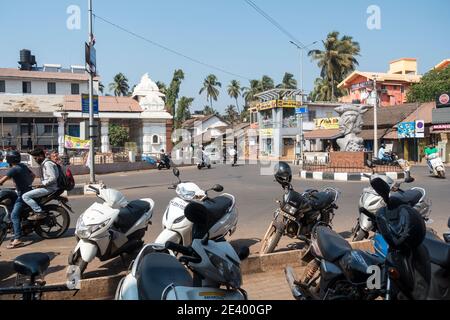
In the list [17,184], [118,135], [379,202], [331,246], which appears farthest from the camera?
[118,135]

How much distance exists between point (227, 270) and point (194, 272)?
0.23 m

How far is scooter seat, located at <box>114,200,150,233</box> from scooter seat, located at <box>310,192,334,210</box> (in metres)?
2.21

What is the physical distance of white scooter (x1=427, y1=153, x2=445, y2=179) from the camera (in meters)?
16.5

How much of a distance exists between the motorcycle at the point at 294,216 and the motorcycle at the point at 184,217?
1.83 ft

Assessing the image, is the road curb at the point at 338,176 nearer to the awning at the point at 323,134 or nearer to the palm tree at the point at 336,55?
the awning at the point at 323,134

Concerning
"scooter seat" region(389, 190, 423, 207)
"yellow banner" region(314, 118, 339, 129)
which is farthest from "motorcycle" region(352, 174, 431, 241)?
"yellow banner" region(314, 118, 339, 129)

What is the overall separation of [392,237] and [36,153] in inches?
227

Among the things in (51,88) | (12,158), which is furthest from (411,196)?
(51,88)

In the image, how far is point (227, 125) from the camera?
2158 inches

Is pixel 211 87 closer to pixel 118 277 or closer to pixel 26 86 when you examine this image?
pixel 26 86

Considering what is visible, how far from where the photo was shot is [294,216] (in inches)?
206

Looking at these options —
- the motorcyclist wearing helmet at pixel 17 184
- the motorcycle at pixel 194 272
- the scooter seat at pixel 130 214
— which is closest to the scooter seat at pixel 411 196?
the scooter seat at pixel 130 214

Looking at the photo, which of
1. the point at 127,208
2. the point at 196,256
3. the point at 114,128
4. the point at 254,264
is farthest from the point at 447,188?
the point at 114,128

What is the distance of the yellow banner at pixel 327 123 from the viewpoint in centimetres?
3762
